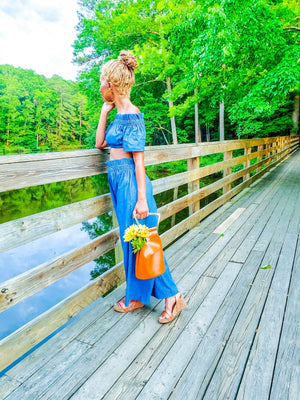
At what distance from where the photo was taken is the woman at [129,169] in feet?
5.41

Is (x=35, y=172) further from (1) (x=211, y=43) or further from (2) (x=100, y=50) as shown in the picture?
(2) (x=100, y=50)

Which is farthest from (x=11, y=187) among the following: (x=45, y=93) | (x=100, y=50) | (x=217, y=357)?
(x=45, y=93)

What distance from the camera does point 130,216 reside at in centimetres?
174

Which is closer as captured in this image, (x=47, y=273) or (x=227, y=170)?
(x=47, y=273)

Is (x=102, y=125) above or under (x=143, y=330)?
above

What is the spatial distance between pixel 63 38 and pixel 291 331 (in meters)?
94.6

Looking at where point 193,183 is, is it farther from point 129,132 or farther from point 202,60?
point 202,60

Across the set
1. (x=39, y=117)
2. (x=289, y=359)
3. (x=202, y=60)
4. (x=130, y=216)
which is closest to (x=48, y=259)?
(x=130, y=216)

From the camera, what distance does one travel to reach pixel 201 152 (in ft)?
11.8

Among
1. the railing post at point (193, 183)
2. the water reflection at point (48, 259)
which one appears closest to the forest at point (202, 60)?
the water reflection at point (48, 259)

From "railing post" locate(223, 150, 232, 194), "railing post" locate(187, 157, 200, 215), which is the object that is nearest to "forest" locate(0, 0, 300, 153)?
Result: "railing post" locate(223, 150, 232, 194)

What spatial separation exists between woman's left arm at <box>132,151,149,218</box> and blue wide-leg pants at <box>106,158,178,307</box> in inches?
2.5

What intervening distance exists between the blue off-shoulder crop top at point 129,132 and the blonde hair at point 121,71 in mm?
183

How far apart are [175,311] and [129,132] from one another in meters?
1.16
